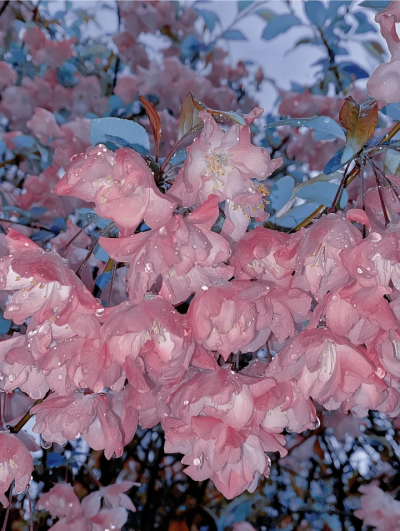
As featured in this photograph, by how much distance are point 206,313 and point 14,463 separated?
0.93 ft

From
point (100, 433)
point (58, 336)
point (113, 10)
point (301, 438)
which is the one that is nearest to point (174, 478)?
point (301, 438)

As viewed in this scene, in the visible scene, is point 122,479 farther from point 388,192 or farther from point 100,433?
point 388,192

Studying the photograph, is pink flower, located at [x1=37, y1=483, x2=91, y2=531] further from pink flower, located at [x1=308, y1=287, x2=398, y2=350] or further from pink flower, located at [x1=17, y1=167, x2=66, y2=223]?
pink flower, located at [x1=308, y1=287, x2=398, y2=350]

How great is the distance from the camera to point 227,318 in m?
0.38

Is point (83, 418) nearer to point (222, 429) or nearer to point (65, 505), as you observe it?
point (222, 429)

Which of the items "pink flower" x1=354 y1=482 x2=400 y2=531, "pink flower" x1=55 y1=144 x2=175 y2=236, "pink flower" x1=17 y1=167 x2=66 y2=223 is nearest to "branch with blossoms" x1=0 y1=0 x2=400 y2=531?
"pink flower" x1=55 y1=144 x2=175 y2=236

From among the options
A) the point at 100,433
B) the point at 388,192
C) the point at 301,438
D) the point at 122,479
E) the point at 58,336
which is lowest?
the point at 122,479

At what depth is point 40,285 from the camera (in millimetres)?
384

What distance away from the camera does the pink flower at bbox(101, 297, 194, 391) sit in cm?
36

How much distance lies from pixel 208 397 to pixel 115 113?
35.5 inches

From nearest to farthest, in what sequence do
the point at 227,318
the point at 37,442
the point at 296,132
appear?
the point at 227,318, the point at 37,442, the point at 296,132

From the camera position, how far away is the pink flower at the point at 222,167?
0.36 metres

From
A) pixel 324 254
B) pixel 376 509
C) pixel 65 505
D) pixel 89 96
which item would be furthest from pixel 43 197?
pixel 376 509

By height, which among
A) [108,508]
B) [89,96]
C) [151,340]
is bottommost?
[108,508]
